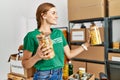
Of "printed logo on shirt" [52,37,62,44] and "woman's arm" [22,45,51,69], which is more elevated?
"printed logo on shirt" [52,37,62,44]

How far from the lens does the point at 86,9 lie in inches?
82.7

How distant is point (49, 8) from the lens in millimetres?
1210

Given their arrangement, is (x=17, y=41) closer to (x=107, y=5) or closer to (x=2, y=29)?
(x=2, y=29)

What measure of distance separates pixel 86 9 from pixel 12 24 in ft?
3.11

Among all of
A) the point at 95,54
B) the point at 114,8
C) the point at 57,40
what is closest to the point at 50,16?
the point at 57,40

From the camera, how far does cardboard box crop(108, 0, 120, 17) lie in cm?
184

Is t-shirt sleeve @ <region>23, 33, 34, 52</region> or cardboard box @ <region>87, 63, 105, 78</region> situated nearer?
t-shirt sleeve @ <region>23, 33, 34, 52</region>

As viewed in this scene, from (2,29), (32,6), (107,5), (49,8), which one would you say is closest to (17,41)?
(2,29)

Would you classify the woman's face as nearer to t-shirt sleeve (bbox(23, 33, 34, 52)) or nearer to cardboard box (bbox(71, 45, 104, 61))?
t-shirt sleeve (bbox(23, 33, 34, 52))

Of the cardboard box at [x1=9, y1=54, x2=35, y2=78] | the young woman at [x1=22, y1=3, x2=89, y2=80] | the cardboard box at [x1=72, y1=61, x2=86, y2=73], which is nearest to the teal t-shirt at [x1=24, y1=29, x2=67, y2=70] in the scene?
the young woman at [x1=22, y1=3, x2=89, y2=80]

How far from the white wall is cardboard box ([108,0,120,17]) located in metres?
0.98

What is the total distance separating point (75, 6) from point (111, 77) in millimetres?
1083

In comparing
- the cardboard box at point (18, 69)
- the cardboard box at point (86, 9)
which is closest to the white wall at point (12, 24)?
the cardboard box at point (18, 69)

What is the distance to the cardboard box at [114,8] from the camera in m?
1.84
